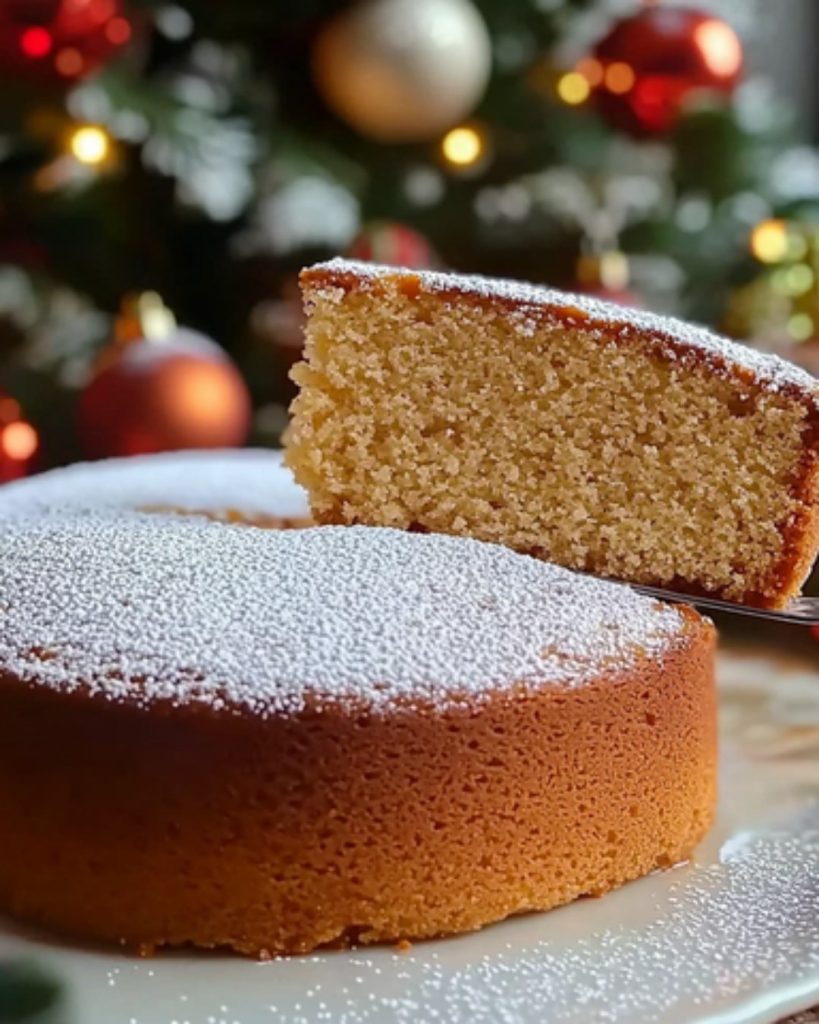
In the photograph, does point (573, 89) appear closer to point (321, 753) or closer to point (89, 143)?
point (89, 143)

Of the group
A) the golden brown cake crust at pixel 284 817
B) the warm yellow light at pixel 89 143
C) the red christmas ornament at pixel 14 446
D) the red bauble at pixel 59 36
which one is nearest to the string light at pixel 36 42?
the red bauble at pixel 59 36

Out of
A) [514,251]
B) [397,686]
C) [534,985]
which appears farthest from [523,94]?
[534,985]

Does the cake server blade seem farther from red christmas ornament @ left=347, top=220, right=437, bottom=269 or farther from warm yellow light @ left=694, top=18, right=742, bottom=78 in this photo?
warm yellow light @ left=694, top=18, right=742, bottom=78

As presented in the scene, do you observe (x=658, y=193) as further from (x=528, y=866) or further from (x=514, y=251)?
(x=528, y=866)

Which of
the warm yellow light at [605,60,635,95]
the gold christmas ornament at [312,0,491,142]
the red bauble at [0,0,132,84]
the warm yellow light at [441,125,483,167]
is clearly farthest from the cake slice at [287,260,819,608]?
the warm yellow light at [605,60,635,95]

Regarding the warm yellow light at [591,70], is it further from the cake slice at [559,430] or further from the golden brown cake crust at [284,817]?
the golden brown cake crust at [284,817]

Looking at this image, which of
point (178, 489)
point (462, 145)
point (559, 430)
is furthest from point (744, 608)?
point (462, 145)

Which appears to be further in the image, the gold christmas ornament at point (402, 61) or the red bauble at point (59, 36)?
the gold christmas ornament at point (402, 61)
